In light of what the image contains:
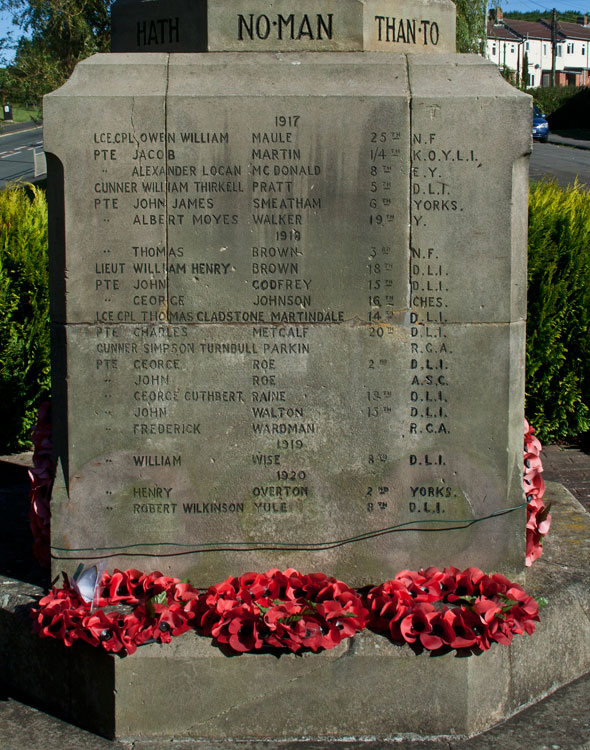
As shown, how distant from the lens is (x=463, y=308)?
3.62 meters

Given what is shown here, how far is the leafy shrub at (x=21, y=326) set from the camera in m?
7.07

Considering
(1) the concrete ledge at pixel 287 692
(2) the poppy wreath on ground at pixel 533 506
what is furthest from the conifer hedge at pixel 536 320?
(1) the concrete ledge at pixel 287 692

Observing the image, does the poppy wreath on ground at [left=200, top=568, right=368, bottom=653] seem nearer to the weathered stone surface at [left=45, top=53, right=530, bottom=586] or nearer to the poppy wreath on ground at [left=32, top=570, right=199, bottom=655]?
the poppy wreath on ground at [left=32, top=570, right=199, bottom=655]

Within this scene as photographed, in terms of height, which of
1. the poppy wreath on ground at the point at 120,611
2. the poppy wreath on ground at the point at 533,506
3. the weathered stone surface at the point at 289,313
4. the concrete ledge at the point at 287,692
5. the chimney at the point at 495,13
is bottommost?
the concrete ledge at the point at 287,692

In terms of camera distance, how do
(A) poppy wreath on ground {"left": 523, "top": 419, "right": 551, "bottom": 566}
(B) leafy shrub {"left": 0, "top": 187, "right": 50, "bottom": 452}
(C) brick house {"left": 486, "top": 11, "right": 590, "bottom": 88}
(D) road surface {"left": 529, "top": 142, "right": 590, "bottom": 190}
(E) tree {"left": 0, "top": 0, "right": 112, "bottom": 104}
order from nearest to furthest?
(A) poppy wreath on ground {"left": 523, "top": 419, "right": 551, "bottom": 566} < (B) leafy shrub {"left": 0, "top": 187, "right": 50, "bottom": 452} < (E) tree {"left": 0, "top": 0, "right": 112, "bottom": 104} < (D) road surface {"left": 529, "top": 142, "right": 590, "bottom": 190} < (C) brick house {"left": 486, "top": 11, "right": 590, "bottom": 88}

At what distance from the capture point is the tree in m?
16.7

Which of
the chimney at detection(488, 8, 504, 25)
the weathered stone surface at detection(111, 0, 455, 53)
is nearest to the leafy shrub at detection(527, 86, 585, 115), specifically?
the chimney at detection(488, 8, 504, 25)

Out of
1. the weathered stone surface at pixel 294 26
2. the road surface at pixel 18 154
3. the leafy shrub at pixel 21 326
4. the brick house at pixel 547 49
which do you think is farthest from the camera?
the brick house at pixel 547 49

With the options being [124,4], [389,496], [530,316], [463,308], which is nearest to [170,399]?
[389,496]

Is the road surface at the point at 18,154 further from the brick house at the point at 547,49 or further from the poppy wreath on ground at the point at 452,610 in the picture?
the brick house at the point at 547,49

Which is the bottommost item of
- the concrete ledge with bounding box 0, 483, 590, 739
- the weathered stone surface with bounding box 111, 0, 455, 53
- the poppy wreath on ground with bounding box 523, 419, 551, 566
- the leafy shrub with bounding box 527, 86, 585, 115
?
the concrete ledge with bounding box 0, 483, 590, 739

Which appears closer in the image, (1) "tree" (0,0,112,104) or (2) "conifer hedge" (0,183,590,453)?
(2) "conifer hedge" (0,183,590,453)

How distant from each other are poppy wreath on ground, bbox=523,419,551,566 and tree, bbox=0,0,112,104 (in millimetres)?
14406

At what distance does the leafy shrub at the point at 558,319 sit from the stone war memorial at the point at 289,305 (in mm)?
3682
